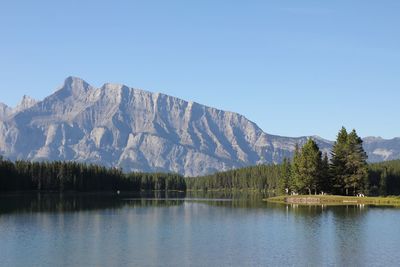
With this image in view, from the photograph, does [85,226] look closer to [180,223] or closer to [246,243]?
[180,223]

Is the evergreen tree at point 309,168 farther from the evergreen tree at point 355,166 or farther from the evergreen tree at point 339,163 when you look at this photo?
the evergreen tree at point 355,166

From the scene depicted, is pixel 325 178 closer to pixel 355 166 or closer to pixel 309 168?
pixel 309 168

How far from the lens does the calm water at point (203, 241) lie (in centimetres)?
5876

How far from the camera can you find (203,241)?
72938 millimetres

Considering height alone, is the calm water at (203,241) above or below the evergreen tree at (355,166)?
below

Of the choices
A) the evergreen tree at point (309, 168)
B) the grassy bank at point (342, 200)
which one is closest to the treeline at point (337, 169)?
the evergreen tree at point (309, 168)

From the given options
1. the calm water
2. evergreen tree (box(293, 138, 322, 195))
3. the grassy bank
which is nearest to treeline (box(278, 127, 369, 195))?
evergreen tree (box(293, 138, 322, 195))

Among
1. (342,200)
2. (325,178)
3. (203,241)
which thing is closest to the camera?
(203,241)

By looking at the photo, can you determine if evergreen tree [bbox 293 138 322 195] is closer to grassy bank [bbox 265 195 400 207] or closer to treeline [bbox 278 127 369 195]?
treeline [bbox 278 127 369 195]

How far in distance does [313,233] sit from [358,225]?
1196 cm

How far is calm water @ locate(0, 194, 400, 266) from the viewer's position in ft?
193

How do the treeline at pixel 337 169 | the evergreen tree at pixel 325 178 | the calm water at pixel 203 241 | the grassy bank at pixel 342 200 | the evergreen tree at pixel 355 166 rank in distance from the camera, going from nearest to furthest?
1. the calm water at pixel 203 241
2. the grassy bank at pixel 342 200
3. the evergreen tree at pixel 355 166
4. the treeline at pixel 337 169
5. the evergreen tree at pixel 325 178

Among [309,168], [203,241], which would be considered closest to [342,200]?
[309,168]

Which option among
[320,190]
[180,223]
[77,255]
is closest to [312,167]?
[320,190]
